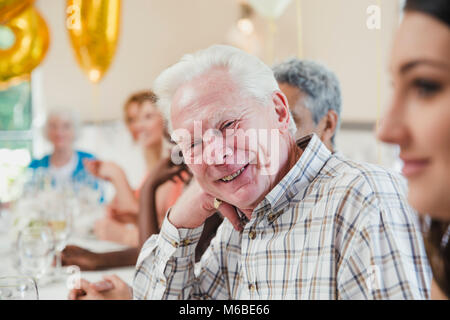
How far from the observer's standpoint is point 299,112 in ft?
2.26

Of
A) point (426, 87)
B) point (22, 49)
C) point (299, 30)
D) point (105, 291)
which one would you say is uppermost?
point (22, 49)

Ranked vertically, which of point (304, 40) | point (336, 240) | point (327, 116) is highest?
point (304, 40)

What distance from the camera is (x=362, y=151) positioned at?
0.77 m

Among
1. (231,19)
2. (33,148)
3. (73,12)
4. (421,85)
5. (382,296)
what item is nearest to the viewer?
(421,85)

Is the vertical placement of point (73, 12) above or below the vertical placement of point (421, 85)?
above

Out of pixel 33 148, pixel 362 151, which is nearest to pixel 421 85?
pixel 362 151

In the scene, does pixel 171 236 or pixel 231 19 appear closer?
pixel 171 236

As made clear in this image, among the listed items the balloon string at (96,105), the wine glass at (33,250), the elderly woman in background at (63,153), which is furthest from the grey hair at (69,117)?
the wine glass at (33,250)

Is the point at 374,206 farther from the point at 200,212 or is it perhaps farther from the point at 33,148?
the point at 33,148

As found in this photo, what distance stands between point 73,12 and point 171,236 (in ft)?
1.62

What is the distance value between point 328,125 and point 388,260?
23 centimetres

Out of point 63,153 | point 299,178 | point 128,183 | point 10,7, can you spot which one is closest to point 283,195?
point 299,178

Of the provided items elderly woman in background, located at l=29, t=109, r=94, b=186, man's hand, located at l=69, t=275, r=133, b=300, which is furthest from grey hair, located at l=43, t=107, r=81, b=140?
man's hand, located at l=69, t=275, r=133, b=300

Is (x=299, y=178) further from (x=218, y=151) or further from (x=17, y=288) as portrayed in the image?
(x=17, y=288)
